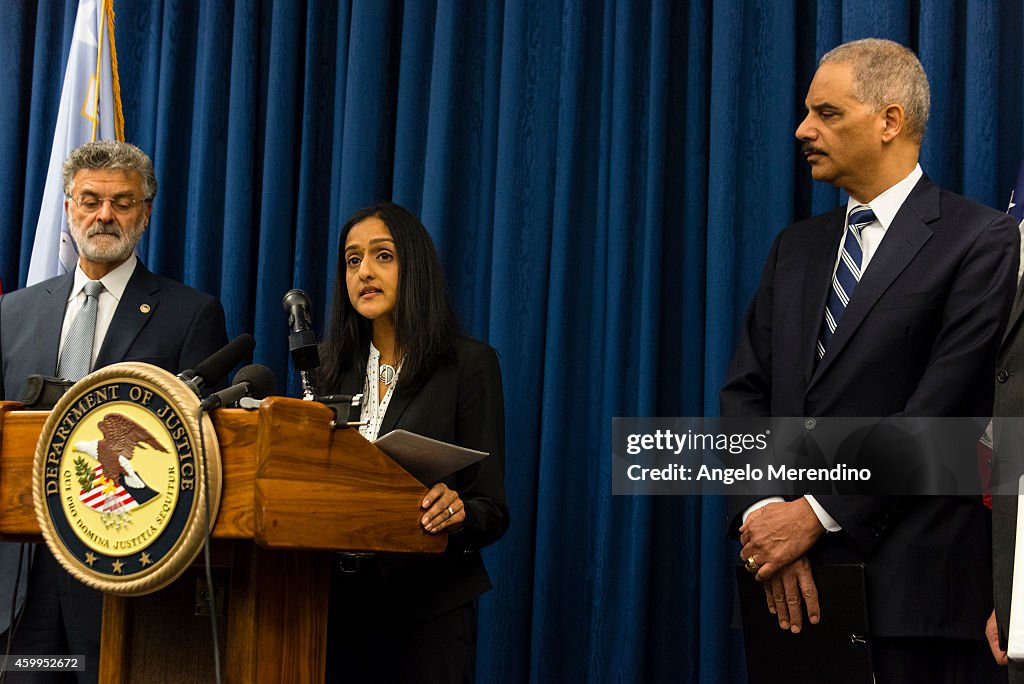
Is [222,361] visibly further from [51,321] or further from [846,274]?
[846,274]

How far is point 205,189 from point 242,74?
16.0 inches

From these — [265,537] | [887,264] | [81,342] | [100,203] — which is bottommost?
[265,537]

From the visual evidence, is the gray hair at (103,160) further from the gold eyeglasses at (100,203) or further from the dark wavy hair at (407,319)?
the dark wavy hair at (407,319)

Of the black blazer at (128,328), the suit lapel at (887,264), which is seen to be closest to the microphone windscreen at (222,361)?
the black blazer at (128,328)

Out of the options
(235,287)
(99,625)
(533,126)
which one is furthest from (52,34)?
(99,625)

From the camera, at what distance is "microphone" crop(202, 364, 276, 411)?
1.83 metres

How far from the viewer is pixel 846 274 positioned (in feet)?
8.43

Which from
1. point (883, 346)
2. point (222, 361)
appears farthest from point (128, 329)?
point (883, 346)

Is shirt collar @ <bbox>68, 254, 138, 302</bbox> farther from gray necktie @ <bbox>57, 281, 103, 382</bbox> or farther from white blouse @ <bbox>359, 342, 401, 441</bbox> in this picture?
white blouse @ <bbox>359, 342, 401, 441</bbox>

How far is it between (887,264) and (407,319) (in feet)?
3.56

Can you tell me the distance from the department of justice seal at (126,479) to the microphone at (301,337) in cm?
28

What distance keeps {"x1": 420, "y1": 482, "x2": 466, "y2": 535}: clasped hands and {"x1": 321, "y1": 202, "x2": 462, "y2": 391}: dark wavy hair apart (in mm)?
508

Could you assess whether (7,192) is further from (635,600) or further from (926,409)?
(926,409)

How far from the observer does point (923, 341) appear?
2400 millimetres
